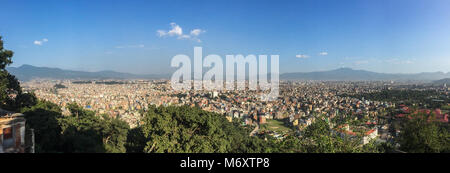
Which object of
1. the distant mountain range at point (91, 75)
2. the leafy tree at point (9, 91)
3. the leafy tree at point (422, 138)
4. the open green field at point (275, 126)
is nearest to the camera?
the leafy tree at point (422, 138)

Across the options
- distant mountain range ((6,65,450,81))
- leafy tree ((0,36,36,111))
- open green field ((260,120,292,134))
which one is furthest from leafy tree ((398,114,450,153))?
distant mountain range ((6,65,450,81))

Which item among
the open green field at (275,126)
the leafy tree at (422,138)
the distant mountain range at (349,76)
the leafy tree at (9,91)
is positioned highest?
the distant mountain range at (349,76)

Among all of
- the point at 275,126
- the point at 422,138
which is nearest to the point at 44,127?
the point at 422,138

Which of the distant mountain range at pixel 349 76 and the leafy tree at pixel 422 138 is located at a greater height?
the distant mountain range at pixel 349 76

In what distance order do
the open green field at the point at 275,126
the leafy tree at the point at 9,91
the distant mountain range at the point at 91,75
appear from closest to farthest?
1. the leafy tree at the point at 9,91
2. the open green field at the point at 275,126
3. the distant mountain range at the point at 91,75

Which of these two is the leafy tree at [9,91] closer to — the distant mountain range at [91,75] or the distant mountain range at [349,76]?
the distant mountain range at [91,75]

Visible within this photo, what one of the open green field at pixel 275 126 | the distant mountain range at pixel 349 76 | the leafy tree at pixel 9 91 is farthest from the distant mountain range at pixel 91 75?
the leafy tree at pixel 9 91

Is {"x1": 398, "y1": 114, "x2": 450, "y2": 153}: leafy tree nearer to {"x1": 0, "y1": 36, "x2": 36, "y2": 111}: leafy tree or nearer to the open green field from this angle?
{"x1": 0, "y1": 36, "x2": 36, "y2": 111}: leafy tree
